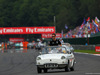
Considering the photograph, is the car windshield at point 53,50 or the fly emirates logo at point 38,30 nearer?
the car windshield at point 53,50

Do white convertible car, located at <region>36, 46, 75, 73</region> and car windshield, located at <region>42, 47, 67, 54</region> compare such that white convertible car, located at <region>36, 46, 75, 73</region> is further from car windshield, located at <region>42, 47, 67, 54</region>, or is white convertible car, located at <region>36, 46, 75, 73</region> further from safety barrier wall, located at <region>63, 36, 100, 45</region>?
safety barrier wall, located at <region>63, 36, 100, 45</region>

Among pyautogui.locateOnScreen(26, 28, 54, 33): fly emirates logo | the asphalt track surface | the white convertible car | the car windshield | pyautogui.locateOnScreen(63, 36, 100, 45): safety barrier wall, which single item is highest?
pyautogui.locateOnScreen(26, 28, 54, 33): fly emirates logo

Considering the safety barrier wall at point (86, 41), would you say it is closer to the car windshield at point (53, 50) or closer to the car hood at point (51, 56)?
the car windshield at point (53, 50)

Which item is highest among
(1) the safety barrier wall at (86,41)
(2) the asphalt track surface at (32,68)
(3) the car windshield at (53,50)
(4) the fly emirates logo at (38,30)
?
(4) the fly emirates logo at (38,30)

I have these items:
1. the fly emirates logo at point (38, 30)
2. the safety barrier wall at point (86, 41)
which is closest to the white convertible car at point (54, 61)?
the safety barrier wall at point (86, 41)

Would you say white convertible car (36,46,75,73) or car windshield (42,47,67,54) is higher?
car windshield (42,47,67,54)

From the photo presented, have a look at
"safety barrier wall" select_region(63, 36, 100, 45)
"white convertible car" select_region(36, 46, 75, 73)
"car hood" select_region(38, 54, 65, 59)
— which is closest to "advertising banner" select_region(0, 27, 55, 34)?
"safety barrier wall" select_region(63, 36, 100, 45)

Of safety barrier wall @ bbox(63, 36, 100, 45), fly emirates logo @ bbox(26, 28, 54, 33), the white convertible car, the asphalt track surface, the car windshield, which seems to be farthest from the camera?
fly emirates logo @ bbox(26, 28, 54, 33)

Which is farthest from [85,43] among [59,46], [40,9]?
[40,9]

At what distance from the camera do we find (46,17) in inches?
5645

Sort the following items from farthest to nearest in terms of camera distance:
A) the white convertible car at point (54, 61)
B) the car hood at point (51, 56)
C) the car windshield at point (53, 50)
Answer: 1. the car windshield at point (53, 50)
2. the car hood at point (51, 56)
3. the white convertible car at point (54, 61)

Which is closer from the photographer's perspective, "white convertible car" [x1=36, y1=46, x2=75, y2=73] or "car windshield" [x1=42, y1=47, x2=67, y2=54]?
"white convertible car" [x1=36, y1=46, x2=75, y2=73]

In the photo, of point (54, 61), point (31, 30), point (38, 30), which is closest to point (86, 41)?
point (38, 30)

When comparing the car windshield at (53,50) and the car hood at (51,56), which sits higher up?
the car windshield at (53,50)
